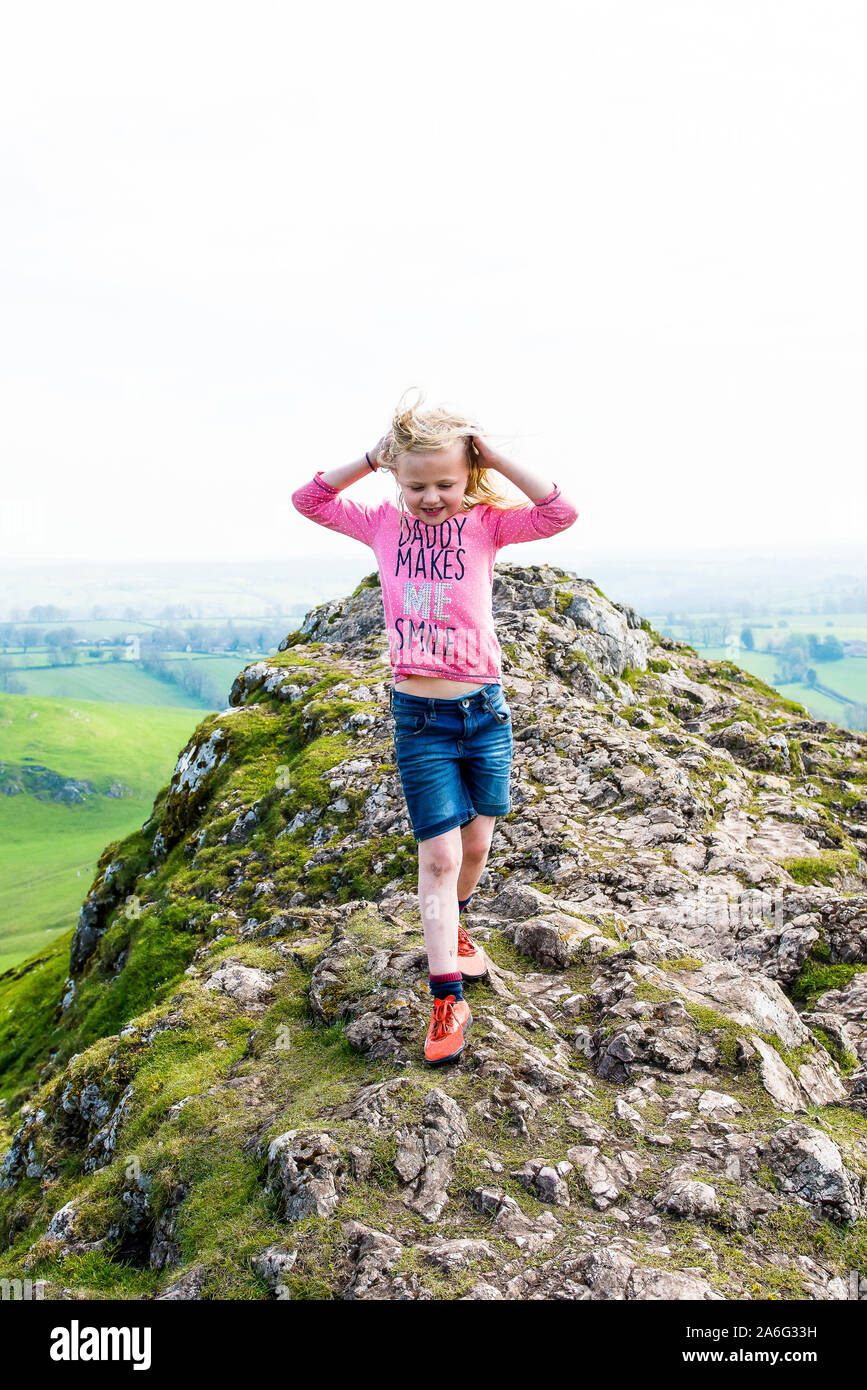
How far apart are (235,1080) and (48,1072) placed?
1144cm

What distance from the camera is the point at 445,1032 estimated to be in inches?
289

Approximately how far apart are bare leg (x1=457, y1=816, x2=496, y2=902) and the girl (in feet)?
1.53

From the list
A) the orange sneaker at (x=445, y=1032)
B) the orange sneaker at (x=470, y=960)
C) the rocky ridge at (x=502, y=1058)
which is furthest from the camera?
the orange sneaker at (x=470, y=960)

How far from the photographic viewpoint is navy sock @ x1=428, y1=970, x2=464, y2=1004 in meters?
7.35

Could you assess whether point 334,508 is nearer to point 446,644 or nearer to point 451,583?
point 451,583

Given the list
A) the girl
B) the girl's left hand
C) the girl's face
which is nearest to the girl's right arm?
the girl

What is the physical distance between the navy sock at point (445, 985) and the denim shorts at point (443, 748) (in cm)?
124

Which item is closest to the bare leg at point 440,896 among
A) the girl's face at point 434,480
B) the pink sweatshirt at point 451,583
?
the pink sweatshirt at point 451,583

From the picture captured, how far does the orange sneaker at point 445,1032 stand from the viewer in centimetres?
727

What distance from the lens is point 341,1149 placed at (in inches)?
245

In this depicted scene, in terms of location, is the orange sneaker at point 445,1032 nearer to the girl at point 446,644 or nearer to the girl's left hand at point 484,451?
the girl at point 446,644

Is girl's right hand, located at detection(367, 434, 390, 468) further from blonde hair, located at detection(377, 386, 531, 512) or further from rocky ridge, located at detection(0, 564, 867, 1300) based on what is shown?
rocky ridge, located at detection(0, 564, 867, 1300)
